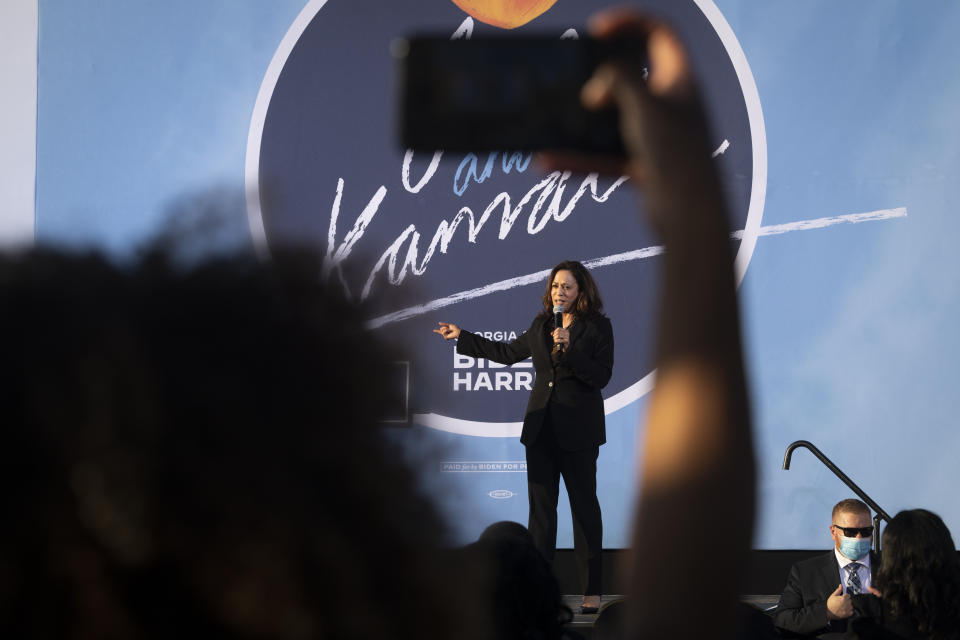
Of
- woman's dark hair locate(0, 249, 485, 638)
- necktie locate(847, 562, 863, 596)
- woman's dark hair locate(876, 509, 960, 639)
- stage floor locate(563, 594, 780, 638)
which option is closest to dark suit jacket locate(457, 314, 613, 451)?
stage floor locate(563, 594, 780, 638)

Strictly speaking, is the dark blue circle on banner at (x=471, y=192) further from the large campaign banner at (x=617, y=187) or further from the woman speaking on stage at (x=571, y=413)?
the woman speaking on stage at (x=571, y=413)

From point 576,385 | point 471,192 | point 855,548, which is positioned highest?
point 471,192

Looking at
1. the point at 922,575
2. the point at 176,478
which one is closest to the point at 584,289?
the point at 922,575

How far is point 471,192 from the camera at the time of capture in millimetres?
4633

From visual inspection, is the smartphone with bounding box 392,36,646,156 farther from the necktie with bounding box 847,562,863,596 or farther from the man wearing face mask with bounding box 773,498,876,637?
the necktie with bounding box 847,562,863,596

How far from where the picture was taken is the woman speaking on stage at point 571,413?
378 cm

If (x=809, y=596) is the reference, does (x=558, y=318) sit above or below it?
above

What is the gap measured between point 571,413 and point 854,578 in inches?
49.3

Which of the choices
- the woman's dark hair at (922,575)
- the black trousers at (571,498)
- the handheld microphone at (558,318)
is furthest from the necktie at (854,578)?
the handheld microphone at (558,318)

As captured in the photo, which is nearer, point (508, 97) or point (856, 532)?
point (508, 97)

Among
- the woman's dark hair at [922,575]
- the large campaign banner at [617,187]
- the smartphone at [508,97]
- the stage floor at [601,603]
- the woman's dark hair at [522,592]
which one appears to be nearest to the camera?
the smartphone at [508,97]

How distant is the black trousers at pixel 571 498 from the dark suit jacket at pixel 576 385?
0.18 ft

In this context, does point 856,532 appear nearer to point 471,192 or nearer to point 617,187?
point 617,187

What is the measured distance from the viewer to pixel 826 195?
14.7 feet
